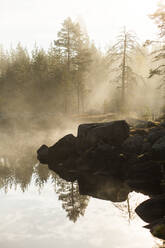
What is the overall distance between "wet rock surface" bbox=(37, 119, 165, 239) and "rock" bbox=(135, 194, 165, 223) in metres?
1.97

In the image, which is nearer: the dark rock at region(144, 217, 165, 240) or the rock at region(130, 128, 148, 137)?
the dark rock at region(144, 217, 165, 240)

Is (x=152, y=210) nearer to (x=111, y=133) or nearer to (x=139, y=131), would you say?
(x=111, y=133)

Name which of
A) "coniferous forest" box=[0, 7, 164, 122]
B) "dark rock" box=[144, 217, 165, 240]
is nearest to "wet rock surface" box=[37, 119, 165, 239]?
"dark rock" box=[144, 217, 165, 240]

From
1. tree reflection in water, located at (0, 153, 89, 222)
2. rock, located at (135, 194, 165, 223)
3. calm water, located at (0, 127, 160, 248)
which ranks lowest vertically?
tree reflection in water, located at (0, 153, 89, 222)

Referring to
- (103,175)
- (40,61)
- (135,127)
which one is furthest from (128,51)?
(40,61)

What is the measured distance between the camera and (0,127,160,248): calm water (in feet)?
25.0

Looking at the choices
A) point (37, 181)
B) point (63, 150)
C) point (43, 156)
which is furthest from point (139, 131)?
point (37, 181)

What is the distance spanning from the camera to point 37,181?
1420 cm

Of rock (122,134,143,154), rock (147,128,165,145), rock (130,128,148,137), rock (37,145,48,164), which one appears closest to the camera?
rock (147,128,165,145)

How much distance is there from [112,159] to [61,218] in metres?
7.80

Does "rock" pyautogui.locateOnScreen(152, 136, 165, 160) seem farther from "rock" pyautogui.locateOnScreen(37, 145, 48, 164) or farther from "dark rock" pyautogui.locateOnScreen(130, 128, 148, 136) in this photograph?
"rock" pyautogui.locateOnScreen(37, 145, 48, 164)

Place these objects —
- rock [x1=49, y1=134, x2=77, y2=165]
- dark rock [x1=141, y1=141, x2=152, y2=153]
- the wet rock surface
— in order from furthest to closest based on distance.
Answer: rock [x1=49, y1=134, x2=77, y2=165] < dark rock [x1=141, y1=141, x2=152, y2=153] < the wet rock surface

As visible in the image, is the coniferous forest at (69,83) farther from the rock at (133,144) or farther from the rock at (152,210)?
the rock at (152,210)

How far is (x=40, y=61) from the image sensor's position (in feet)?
186
